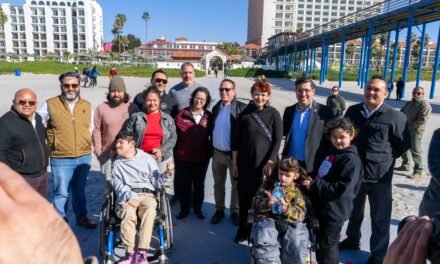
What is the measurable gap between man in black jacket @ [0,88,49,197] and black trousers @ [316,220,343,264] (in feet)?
9.14

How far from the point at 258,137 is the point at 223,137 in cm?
63

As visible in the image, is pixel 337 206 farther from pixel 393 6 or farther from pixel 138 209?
pixel 393 6

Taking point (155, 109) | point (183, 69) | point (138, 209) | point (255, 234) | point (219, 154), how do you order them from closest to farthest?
point (255, 234) → point (138, 209) → point (155, 109) → point (219, 154) → point (183, 69)

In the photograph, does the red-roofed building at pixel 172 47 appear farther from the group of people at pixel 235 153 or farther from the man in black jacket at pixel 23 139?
the man in black jacket at pixel 23 139

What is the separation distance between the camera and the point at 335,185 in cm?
294


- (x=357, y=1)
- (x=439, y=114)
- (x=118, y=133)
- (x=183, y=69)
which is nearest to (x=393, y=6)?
(x=439, y=114)

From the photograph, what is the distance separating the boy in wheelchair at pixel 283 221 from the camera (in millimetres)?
2908

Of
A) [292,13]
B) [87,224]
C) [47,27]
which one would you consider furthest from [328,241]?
[292,13]

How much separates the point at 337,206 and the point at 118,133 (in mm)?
2481

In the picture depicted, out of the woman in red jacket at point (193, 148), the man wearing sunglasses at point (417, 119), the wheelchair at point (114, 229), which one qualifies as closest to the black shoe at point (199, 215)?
the woman in red jacket at point (193, 148)

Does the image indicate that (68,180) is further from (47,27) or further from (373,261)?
(47,27)

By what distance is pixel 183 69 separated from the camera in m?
4.69

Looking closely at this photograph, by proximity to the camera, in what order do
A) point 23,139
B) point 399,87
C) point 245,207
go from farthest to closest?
1. point 399,87
2. point 245,207
3. point 23,139

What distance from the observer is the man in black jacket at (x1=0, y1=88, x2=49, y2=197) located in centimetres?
307
